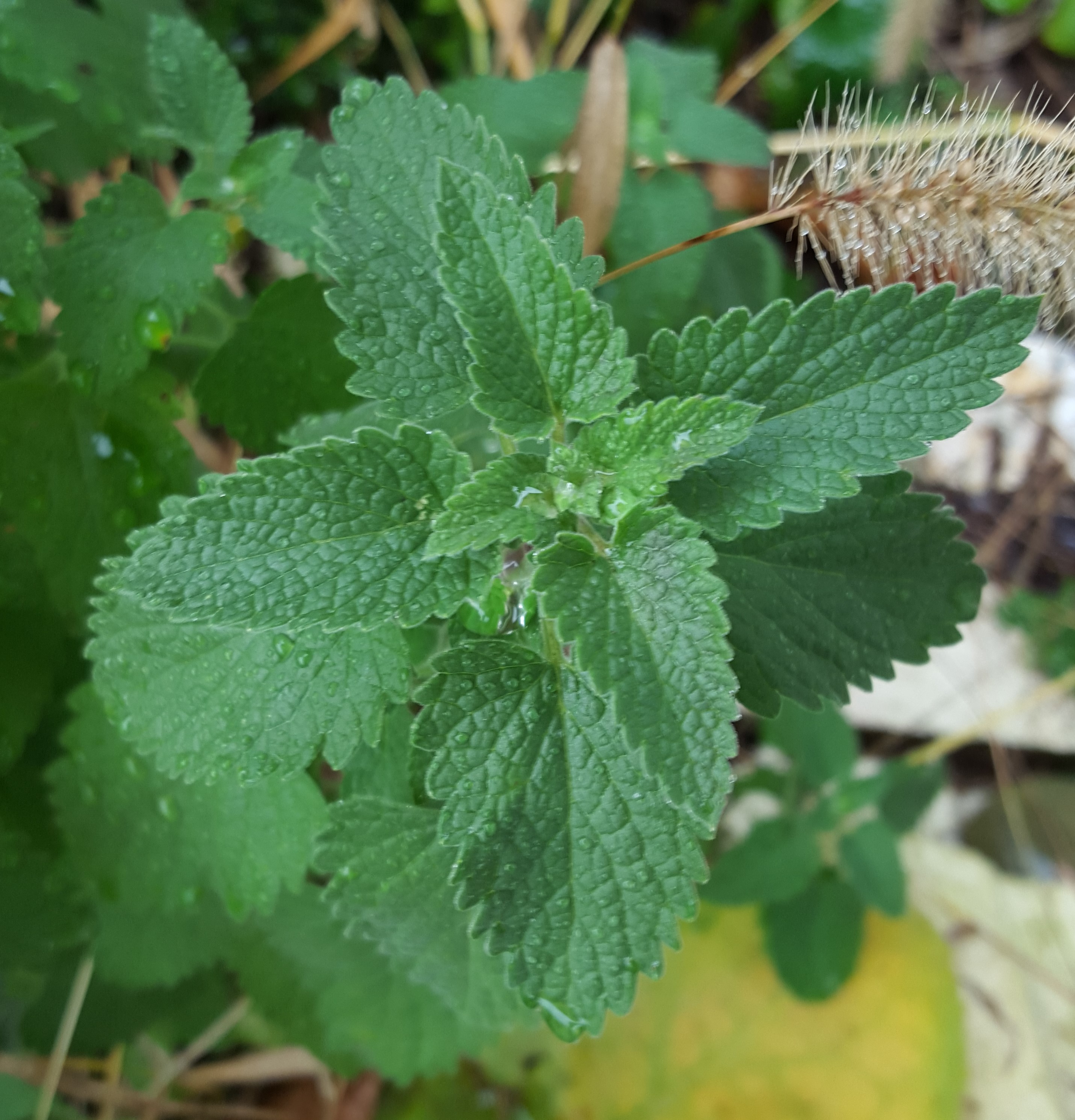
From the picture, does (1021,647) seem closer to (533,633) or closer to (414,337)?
(533,633)

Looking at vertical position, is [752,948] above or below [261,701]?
below

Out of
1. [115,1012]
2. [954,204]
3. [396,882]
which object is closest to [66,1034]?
[115,1012]

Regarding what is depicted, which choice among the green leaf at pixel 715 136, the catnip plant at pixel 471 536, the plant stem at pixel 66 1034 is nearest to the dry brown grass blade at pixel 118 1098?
the plant stem at pixel 66 1034

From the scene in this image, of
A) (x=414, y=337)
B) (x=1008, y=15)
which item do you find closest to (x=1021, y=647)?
(x=1008, y=15)

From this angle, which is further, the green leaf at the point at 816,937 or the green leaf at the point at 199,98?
the green leaf at the point at 816,937

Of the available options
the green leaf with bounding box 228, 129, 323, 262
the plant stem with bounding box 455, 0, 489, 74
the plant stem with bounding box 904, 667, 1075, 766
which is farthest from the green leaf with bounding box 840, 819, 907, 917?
the plant stem with bounding box 455, 0, 489, 74

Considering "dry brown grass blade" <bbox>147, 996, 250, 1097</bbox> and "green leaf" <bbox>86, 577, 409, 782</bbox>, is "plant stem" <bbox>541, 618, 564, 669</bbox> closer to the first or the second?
"green leaf" <bbox>86, 577, 409, 782</bbox>

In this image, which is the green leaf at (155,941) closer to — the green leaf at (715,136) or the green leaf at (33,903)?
the green leaf at (33,903)
